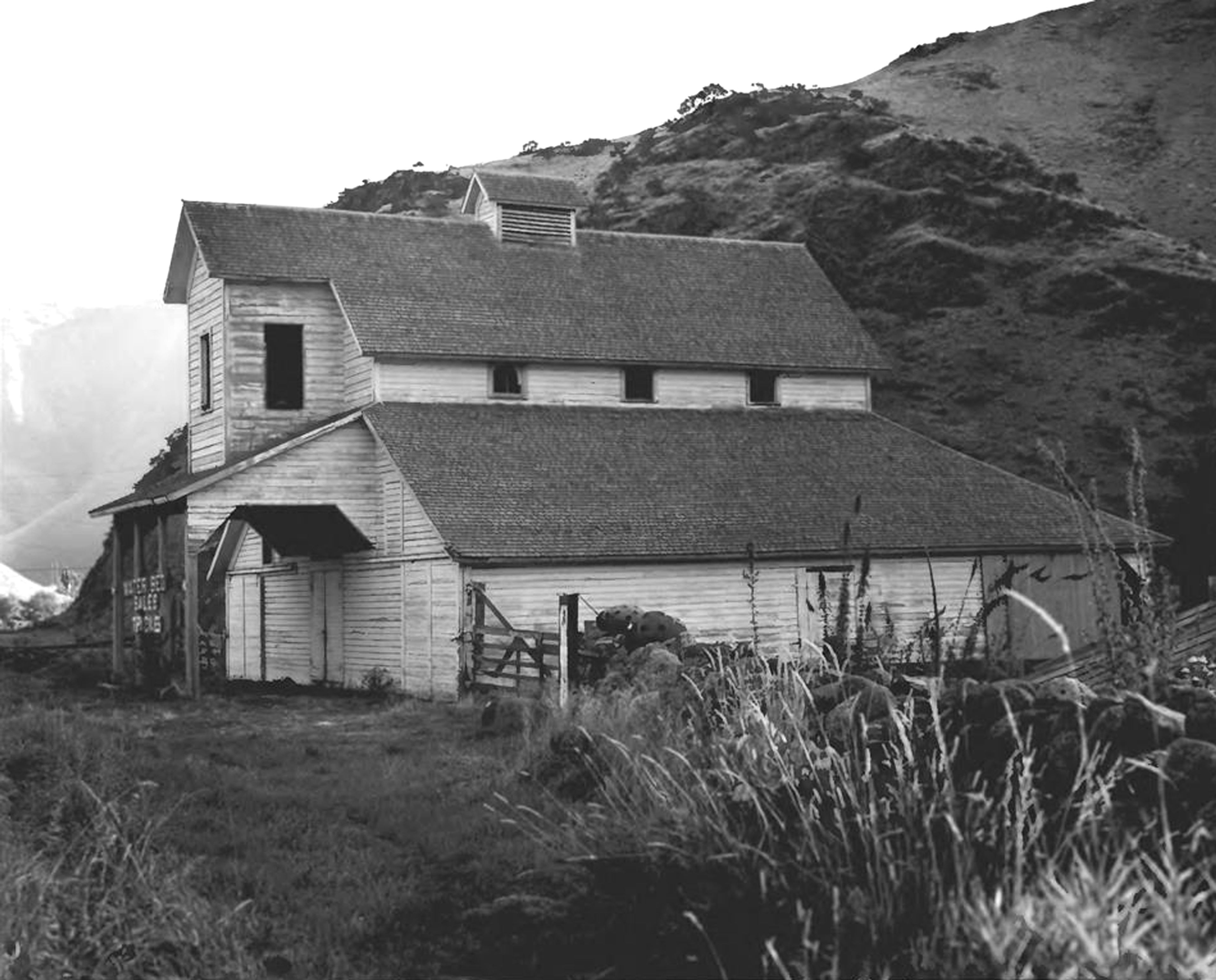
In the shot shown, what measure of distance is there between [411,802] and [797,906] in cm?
728

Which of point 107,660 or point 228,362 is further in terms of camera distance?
point 107,660

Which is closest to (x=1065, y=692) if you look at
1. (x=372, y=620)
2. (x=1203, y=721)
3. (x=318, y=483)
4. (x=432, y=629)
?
(x=1203, y=721)

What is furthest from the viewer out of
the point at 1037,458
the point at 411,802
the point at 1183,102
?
the point at 1183,102

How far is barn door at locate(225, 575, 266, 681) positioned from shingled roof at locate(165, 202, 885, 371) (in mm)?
6532

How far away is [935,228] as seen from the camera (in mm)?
62312

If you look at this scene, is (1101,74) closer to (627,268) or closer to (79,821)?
(627,268)

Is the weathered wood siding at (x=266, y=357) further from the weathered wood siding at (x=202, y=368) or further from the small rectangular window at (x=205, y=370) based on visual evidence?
the small rectangular window at (x=205, y=370)

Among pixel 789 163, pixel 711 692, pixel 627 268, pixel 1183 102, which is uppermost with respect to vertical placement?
pixel 1183 102

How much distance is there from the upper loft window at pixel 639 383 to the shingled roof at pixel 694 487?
A: 0.52 metres

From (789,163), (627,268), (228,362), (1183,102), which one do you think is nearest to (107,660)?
(228,362)

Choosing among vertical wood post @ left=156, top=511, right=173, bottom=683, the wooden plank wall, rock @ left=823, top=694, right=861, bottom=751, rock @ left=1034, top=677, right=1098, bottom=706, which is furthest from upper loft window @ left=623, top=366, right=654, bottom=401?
rock @ left=1034, top=677, right=1098, bottom=706

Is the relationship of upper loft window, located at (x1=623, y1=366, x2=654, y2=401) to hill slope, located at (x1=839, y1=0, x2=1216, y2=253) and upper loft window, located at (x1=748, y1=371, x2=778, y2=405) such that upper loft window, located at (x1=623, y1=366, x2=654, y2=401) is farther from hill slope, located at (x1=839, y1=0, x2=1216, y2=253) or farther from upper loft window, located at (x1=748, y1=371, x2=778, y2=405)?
hill slope, located at (x1=839, y1=0, x2=1216, y2=253)

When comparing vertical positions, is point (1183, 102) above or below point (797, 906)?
above

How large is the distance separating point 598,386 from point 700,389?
7.65 ft
